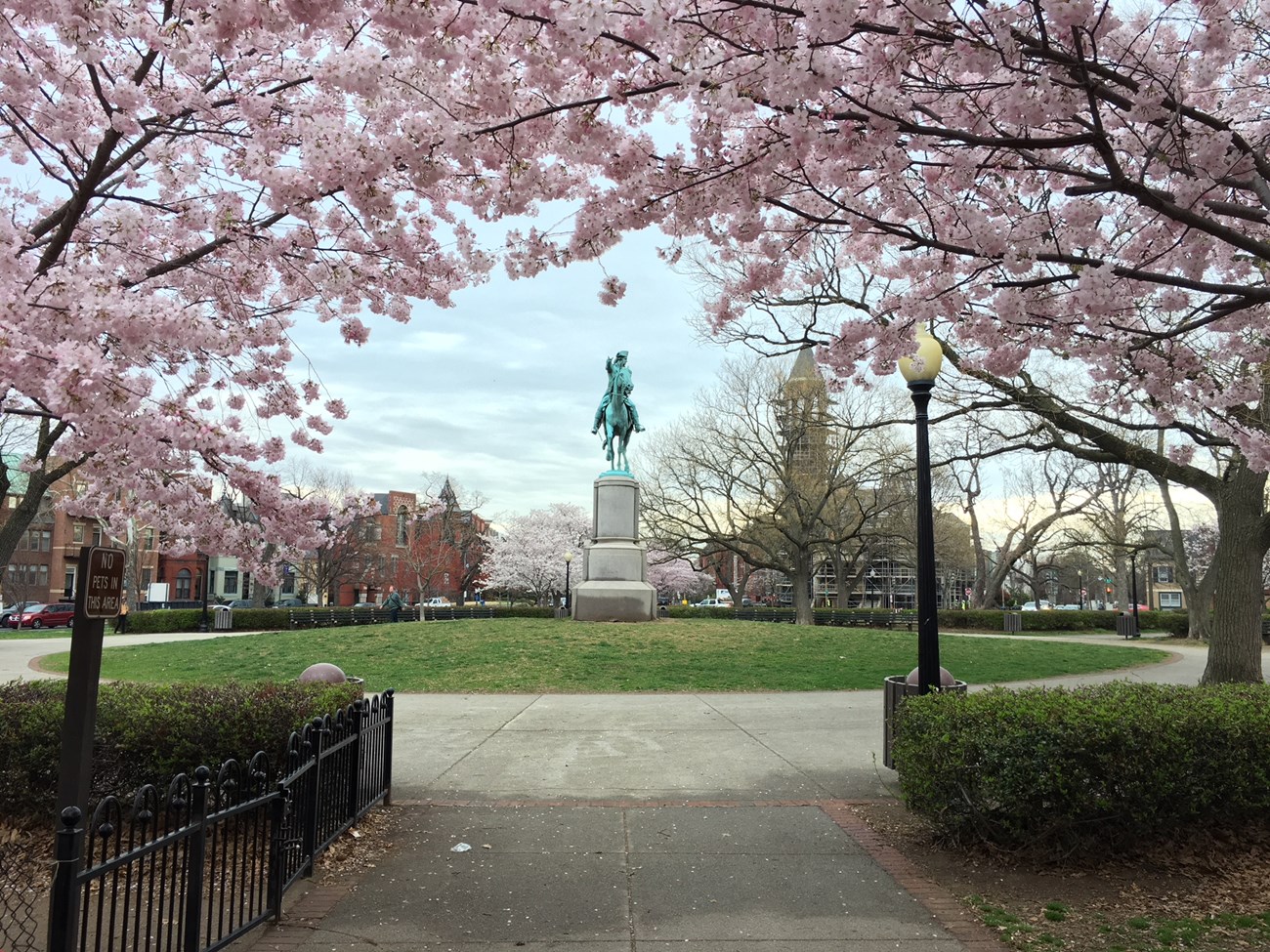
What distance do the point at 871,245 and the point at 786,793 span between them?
5.05 m

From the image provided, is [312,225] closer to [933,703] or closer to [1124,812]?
[933,703]

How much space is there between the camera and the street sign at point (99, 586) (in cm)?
427

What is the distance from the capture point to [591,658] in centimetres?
1845

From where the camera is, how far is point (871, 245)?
26.5 feet

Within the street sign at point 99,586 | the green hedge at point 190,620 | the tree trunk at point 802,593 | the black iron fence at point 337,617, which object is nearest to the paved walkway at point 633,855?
the street sign at point 99,586

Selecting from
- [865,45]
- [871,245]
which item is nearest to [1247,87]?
[871,245]

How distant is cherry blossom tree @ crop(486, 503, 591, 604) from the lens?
62.6 m

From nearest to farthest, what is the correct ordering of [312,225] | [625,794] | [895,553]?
[312,225], [625,794], [895,553]

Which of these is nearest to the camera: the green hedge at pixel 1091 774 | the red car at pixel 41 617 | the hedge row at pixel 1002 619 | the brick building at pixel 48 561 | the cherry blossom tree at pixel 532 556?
Answer: the green hedge at pixel 1091 774

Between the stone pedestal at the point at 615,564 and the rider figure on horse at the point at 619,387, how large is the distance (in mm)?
1924

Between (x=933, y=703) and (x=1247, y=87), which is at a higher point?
(x=1247, y=87)

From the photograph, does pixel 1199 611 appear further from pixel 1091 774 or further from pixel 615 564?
pixel 1091 774

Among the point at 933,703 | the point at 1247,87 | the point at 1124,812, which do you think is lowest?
the point at 1124,812

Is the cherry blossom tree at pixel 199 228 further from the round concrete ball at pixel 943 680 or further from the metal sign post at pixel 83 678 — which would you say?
the round concrete ball at pixel 943 680
